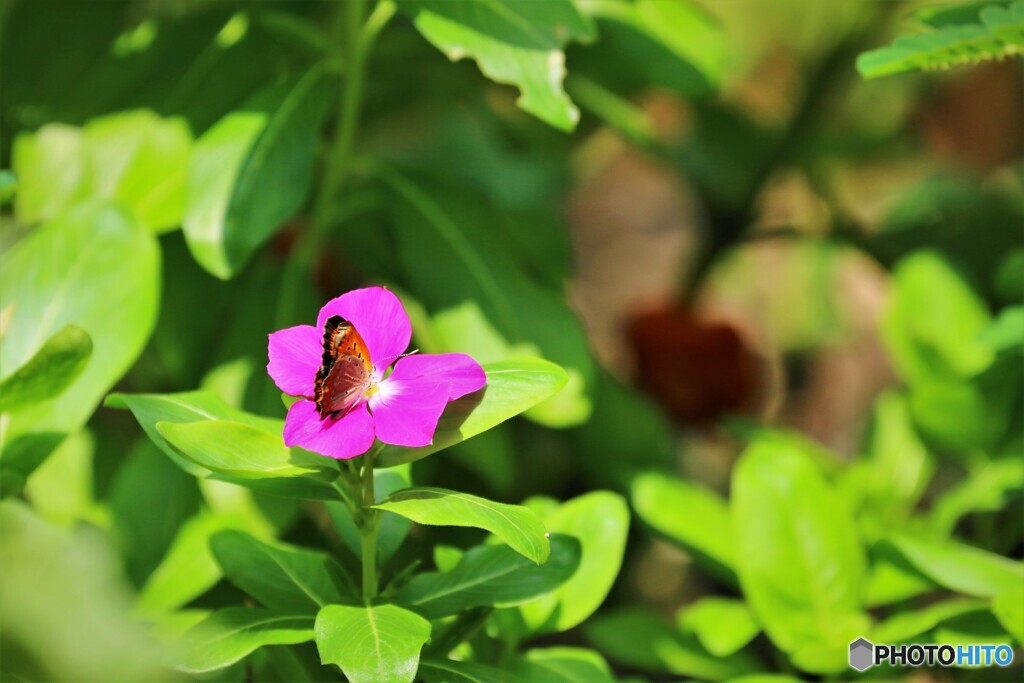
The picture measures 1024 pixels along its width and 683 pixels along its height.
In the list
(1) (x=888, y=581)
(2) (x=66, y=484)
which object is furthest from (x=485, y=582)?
(2) (x=66, y=484)

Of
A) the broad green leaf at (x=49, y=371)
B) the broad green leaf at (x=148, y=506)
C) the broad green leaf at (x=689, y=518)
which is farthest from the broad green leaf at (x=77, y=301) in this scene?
the broad green leaf at (x=689, y=518)

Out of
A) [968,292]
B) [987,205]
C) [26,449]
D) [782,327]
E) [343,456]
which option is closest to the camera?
[343,456]

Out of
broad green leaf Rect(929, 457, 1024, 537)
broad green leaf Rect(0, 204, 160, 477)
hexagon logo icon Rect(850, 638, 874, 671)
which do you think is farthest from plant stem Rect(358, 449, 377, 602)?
broad green leaf Rect(929, 457, 1024, 537)

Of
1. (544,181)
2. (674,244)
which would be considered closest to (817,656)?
(544,181)

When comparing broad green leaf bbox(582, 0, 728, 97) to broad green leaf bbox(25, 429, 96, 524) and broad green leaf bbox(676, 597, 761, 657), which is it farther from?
broad green leaf bbox(25, 429, 96, 524)

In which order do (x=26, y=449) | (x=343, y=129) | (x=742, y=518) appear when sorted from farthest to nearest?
(x=343, y=129) < (x=742, y=518) < (x=26, y=449)

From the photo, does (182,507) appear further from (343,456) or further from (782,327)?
(782,327)
